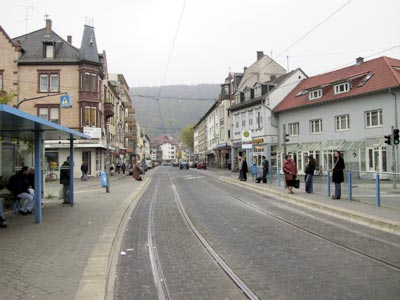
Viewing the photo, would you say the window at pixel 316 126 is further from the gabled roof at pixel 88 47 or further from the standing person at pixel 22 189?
the standing person at pixel 22 189

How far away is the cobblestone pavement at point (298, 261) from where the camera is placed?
526cm

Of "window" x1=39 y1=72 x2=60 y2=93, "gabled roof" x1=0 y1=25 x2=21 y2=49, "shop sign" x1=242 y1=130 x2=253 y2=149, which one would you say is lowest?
"shop sign" x1=242 y1=130 x2=253 y2=149

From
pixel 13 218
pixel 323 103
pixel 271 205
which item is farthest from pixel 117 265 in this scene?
pixel 323 103

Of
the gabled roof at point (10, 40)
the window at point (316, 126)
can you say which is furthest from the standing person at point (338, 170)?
the gabled roof at point (10, 40)

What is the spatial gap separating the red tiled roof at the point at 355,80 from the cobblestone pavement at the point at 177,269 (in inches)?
1063

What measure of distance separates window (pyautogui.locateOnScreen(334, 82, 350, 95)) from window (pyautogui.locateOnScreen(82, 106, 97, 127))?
78.1ft

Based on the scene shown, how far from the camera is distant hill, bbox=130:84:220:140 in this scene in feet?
112

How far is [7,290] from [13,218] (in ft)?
22.6

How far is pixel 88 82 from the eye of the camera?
136 feet

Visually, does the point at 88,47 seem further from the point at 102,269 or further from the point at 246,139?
the point at 102,269

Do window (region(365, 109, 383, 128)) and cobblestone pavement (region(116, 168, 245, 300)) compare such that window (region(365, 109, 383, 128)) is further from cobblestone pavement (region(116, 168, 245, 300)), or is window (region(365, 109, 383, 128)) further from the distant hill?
cobblestone pavement (region(116, 168, 245, 300))

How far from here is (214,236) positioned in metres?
8.97

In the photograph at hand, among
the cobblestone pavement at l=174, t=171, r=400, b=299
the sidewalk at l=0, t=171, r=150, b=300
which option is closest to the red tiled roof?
the cobblestone pavement at l=174, t=171, r=400, b=299

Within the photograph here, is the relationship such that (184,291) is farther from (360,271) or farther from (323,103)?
(323,103)
